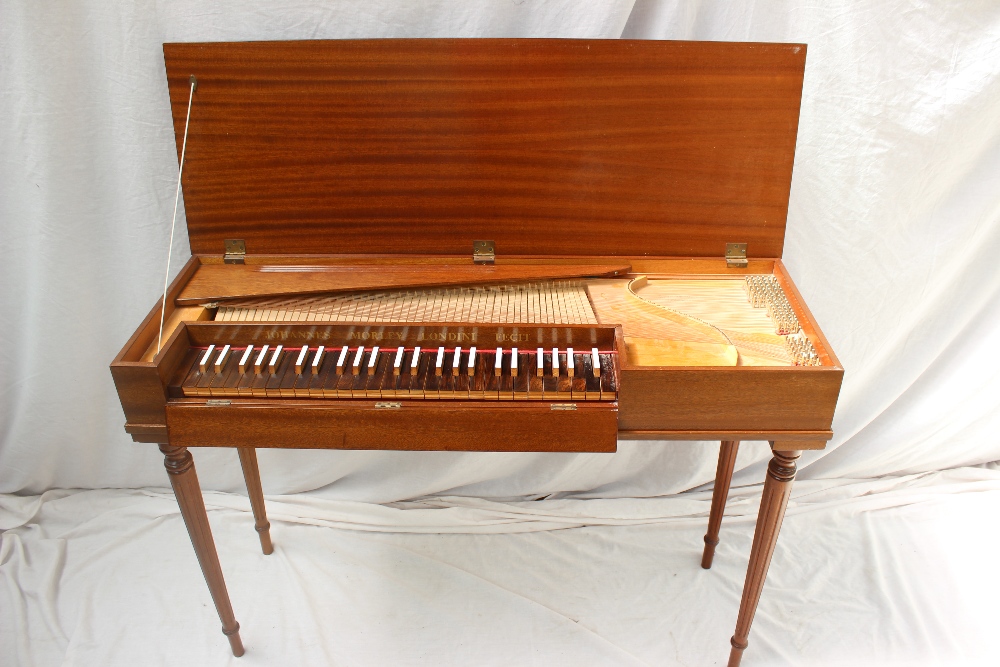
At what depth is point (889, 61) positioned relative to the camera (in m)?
2.61

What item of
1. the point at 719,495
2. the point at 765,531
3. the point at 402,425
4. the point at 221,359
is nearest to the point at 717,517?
the point at 719,495

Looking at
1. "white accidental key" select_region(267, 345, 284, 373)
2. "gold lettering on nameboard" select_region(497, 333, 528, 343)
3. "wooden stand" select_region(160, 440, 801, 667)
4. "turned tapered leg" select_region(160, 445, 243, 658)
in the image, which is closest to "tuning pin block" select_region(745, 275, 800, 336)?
"wooden stand" select_region(160, 440, 801, 667)

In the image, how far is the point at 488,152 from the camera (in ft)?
7.47

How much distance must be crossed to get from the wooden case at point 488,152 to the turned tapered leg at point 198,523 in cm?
29

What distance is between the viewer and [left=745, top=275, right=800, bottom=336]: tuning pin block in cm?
207

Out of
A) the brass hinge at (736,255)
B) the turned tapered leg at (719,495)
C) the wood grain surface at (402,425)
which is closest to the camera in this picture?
the wood grain surface at (402,425)

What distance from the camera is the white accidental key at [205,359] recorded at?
1959 millimetres

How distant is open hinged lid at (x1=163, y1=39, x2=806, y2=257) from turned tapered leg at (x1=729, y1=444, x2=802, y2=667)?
2.12 feet


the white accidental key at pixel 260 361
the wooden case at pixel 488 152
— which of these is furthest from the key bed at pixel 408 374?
the wooden case at pixel 488 152

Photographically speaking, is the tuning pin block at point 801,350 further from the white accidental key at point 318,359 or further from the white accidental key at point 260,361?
the white accidental key at point 260,361

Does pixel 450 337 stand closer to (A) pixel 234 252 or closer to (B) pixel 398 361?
(B) pixel 398 361

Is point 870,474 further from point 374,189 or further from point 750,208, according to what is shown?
point 374,189

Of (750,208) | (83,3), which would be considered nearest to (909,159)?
(750,208)

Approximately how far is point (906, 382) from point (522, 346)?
187 cm
